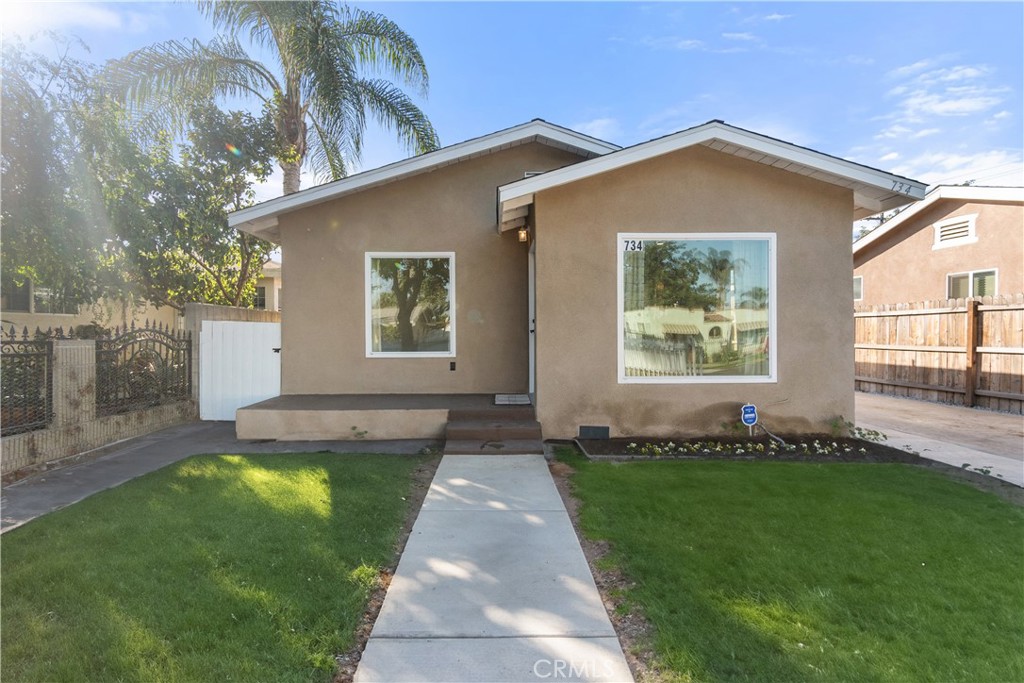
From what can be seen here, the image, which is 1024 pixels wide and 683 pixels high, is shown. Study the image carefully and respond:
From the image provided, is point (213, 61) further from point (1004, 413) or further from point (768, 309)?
point (1004, 413)

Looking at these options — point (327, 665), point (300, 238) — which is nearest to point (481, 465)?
point (327, 665)

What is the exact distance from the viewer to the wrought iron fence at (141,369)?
283 inches

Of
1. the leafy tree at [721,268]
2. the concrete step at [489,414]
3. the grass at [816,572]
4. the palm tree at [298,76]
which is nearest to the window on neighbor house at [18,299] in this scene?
the palm tree at [298,76]

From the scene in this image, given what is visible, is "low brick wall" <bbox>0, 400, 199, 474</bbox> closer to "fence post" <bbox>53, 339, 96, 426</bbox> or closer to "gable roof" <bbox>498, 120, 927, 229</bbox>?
"fence post" <bbox>53, 339, 96, 426</bbox>

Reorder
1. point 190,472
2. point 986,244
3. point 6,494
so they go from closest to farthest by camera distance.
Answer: point 6,494 → point 190,472 → point 986,244

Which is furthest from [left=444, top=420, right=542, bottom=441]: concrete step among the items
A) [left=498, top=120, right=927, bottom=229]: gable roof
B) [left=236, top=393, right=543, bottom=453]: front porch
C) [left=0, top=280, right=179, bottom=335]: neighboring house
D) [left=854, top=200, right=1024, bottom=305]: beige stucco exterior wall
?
[left=854, top=200, right=1024, bottom=305]: beige stucco exterior wall

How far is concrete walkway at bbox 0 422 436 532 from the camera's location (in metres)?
4.81

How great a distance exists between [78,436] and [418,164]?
19.2ft

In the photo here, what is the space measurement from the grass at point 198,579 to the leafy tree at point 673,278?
4310 millimetres

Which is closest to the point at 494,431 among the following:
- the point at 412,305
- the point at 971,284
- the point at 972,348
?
the point at 412,305

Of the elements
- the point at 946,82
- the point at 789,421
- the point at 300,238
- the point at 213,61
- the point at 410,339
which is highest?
the point at 213,61

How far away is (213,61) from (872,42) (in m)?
13.5

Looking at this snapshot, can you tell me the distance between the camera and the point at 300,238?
8.62 metres

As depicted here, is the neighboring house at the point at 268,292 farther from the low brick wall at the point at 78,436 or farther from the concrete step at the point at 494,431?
the concrete step at the point at 494,431
